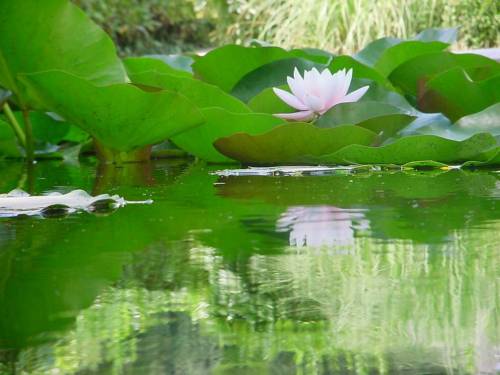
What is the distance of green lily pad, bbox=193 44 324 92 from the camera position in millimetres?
1972

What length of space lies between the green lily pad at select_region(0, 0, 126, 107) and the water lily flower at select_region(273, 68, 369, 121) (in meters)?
0.31

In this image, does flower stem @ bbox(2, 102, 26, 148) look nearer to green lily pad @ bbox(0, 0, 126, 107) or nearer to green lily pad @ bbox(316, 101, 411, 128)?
green lily pad @ bbox(0, 0, 126, 107)

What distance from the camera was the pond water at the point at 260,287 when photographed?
461 mm

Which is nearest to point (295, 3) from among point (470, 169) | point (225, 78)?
point (225, 78)

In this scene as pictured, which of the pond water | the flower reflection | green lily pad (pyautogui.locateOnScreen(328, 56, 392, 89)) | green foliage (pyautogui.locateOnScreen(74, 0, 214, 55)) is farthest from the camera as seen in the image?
green foliage (pyautogui.locateOnScreen(74, 0, 214, 55))

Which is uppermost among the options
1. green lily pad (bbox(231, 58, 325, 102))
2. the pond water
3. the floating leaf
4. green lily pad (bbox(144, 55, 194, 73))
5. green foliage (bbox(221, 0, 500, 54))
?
green foliage (bbox(221, 0, 500, 54))

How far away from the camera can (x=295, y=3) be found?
8078mm

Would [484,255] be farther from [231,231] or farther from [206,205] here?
[206,205]

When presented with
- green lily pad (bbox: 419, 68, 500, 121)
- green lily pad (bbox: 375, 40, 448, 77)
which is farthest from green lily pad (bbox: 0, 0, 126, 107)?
green lily pad (bbox: 375, 40, 448, 77)

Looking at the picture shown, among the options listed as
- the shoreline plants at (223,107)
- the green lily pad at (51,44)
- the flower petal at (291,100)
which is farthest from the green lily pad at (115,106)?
the flower petal at (291,100)

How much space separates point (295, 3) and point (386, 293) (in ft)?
25.2

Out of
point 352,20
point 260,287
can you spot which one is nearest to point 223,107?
point 260,287

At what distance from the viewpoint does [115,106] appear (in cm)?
151

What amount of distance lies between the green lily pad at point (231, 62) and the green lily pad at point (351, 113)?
339 mm
